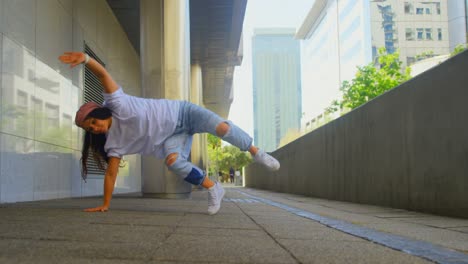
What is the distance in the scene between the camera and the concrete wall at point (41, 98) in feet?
21.8

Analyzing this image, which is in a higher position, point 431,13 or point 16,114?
point 431,13

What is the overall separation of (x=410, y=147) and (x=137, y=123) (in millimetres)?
3842

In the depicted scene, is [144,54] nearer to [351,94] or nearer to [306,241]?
[306,241]

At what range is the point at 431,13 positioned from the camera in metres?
74.2

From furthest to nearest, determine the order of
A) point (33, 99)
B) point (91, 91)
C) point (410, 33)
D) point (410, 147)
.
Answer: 1. point (410, 33)
2. point (91, 91)
3. point (33, 99)
4. point (410, 147)

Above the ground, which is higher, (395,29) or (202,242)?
(395,29)

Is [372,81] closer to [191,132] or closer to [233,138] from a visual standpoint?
[191,132]

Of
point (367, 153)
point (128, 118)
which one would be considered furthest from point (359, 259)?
point (367, 153)

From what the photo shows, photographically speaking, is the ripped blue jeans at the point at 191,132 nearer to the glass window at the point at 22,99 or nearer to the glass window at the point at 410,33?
the glass window at the point at 22,99

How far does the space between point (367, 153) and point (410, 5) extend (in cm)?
7172

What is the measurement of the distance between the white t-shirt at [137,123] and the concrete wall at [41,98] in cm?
236

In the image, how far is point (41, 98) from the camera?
7926mm

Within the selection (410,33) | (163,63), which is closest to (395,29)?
(410,33)

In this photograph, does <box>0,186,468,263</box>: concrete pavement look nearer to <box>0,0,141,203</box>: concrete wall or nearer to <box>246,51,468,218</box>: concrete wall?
A: <box>246,51,468,218</box>: concrete wall
